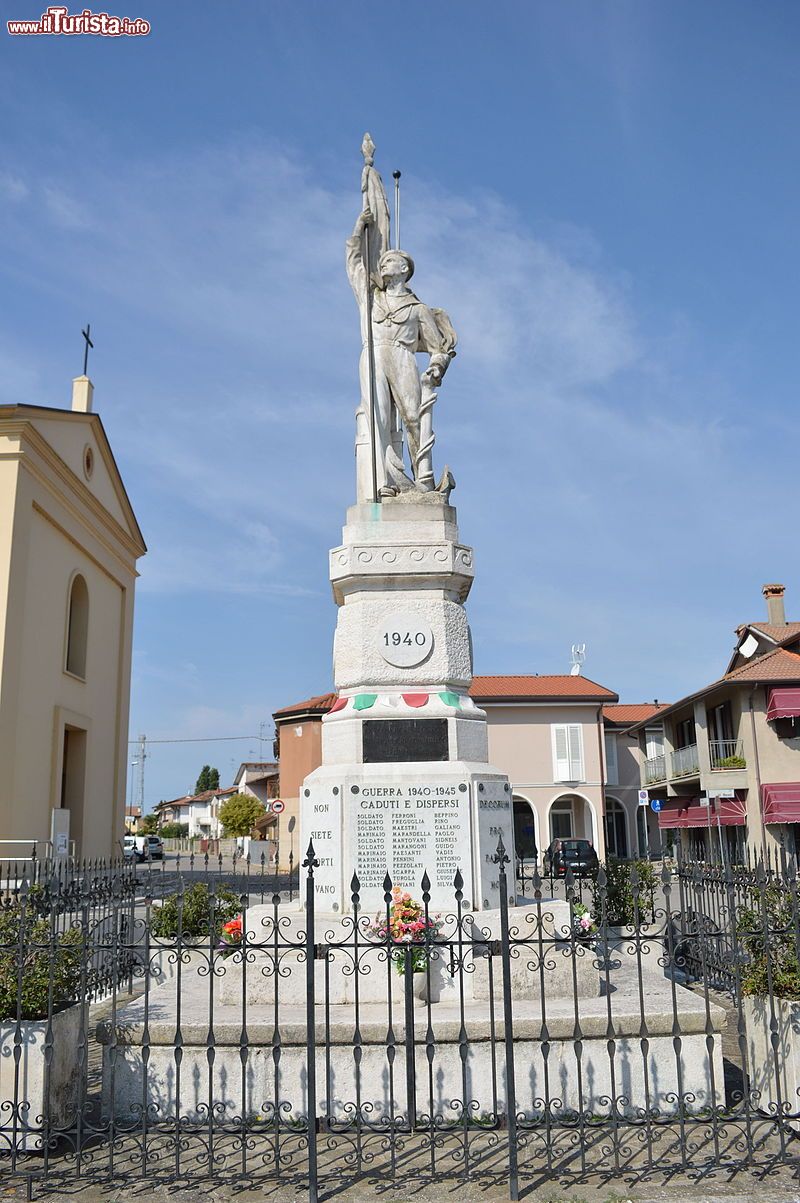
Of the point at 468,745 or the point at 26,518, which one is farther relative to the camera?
the point at 26,518

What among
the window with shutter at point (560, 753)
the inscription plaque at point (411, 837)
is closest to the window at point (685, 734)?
the window with shutter at point (560, 753)

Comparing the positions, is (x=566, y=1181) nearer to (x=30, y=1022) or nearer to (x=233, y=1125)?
(x=233, y=1125)

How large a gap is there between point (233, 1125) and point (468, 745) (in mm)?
3507

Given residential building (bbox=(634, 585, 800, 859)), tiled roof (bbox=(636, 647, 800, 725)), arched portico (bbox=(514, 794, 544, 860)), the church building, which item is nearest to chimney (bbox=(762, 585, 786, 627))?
residential building (bbox=(634, 585, 800, 859))

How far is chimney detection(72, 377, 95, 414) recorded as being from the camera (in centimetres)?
3014

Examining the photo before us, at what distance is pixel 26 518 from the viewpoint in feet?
69.9

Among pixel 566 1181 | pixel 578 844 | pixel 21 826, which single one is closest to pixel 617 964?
pixel 566 1181

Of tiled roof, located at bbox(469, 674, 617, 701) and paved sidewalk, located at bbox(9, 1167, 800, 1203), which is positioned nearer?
paved sidewalk, located at bbox(9, 1167, 800, 1203)

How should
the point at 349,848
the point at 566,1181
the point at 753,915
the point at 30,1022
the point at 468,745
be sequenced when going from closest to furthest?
1. the point at 566,1181
2. the point at 30,1022
3. the point at 753,915
4. the point at 349,848
5. the point at 468,745

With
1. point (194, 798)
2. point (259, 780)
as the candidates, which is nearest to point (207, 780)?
point (194, 798)

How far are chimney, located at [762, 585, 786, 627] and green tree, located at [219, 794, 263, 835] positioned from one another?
3630cm

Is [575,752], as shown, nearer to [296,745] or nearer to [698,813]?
[698,813]

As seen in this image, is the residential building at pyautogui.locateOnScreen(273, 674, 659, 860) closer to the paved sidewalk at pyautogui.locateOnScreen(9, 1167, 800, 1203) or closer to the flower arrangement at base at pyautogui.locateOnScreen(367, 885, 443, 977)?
the flower arrangement at base at pyautogui.locateOnScreen(367, 885, 443, 977)

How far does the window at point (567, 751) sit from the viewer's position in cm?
4147
